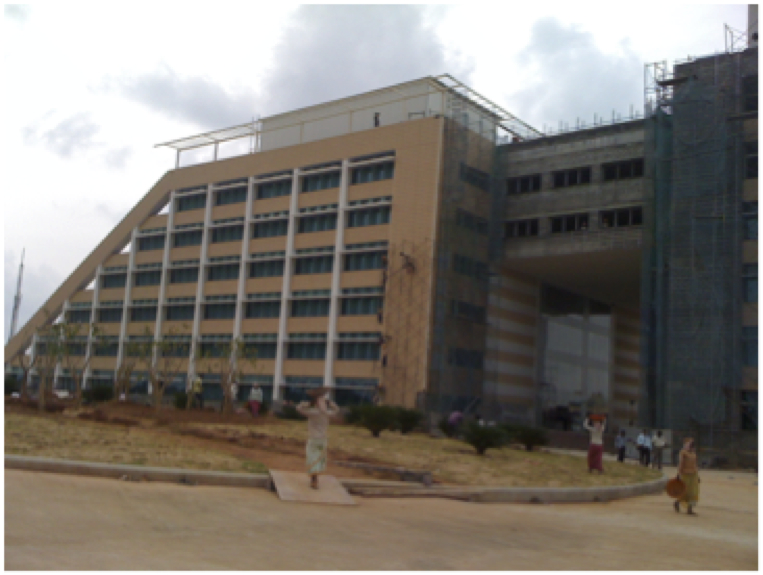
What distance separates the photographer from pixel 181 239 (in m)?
60.1

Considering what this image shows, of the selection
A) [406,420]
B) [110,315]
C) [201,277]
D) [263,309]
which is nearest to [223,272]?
[201,277]

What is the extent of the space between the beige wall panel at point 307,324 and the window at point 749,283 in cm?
2423

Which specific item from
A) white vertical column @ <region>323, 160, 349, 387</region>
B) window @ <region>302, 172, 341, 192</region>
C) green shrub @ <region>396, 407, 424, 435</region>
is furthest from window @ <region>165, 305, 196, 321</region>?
green shrub @ <region>396, 407, 424, 435</region>

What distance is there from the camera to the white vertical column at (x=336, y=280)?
48.2 m

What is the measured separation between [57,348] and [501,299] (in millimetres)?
26032

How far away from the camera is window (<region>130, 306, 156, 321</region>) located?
60375 mm

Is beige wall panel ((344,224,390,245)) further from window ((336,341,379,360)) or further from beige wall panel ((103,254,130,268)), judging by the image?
beige wall panel ((103,254,130,268))

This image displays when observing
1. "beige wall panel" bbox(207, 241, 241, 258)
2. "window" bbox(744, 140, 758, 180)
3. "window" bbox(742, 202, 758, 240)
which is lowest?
"window" bbox(742, 202, 758, 240)

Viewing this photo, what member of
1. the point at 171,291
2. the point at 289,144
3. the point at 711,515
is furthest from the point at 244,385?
the point at 711,515

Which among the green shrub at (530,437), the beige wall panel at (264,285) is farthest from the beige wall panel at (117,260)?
the green shrub at (530,437)

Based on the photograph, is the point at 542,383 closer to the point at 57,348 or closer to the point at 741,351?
the point at 741,351

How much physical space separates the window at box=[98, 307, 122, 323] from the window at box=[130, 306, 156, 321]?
1.48 m

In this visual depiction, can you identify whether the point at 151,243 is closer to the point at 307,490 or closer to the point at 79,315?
the point at 79,315

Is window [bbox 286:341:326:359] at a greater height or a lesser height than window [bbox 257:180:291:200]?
lesser
